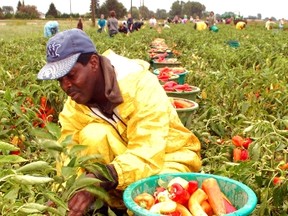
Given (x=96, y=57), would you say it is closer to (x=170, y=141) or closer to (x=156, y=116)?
(x=156, y=116)

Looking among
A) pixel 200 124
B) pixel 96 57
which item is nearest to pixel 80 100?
pixel 96 57

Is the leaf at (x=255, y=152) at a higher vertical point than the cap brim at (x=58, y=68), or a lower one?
lower

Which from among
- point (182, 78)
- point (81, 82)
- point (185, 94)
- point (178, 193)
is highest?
point (81, 82)

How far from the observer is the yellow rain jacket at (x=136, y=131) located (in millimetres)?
2434

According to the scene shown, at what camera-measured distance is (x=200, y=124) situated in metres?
3.84

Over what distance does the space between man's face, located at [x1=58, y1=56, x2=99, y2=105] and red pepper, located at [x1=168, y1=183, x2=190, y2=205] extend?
64 centimetres

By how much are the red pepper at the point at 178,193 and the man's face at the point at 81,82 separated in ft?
2.10

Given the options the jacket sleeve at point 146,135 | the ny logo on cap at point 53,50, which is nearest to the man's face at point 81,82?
the ny logo on cap at point 53,50

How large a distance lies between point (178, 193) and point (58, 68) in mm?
785

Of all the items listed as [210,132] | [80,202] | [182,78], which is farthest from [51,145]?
[182,78]

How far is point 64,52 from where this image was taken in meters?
2.44

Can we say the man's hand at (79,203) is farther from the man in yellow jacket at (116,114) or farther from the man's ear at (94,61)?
the man's ear at (94,61)

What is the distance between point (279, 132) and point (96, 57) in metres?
0.99

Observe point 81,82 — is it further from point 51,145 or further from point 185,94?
point 185,94
